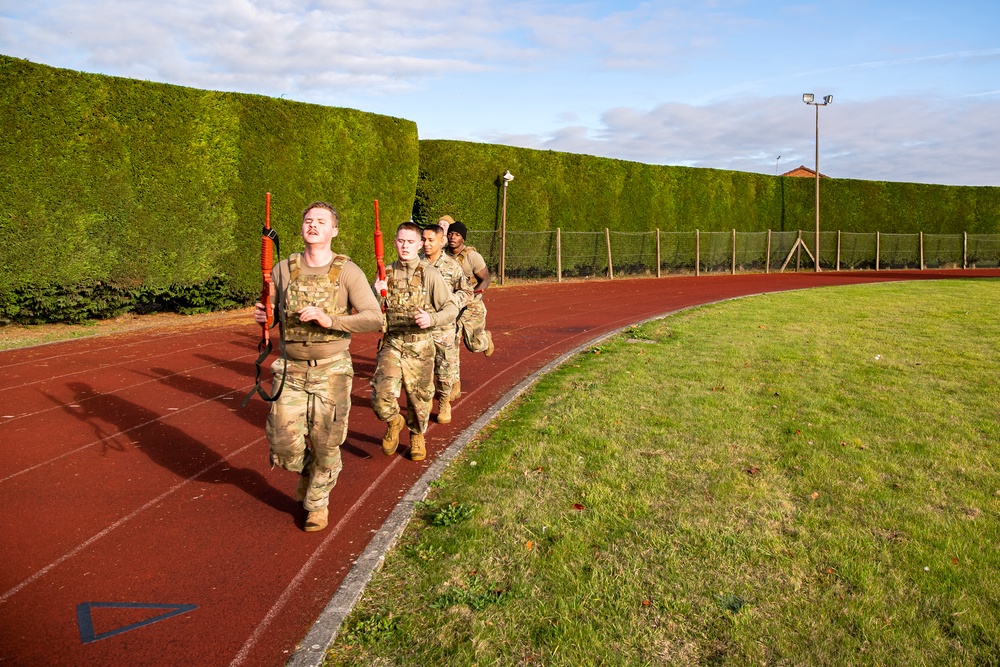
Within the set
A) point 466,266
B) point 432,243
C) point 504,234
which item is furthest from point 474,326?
point 504,234

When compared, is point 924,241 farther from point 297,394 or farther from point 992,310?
point 297,394

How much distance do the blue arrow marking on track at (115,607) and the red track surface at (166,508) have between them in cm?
2

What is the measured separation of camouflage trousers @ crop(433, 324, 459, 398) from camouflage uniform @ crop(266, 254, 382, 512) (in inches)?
80.4

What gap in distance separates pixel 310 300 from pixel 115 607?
1993 millimetres

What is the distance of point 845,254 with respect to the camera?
34062mm

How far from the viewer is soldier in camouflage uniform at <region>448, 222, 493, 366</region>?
27.4 ft

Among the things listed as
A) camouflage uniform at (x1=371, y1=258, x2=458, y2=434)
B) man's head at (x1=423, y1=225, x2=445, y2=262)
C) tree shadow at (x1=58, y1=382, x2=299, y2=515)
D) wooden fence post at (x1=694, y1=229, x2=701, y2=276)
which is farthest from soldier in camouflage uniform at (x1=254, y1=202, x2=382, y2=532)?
wooden fence post at (x1=694, y1=229, x2=701, y2=276)

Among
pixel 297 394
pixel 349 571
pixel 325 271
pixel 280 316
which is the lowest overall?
pixel 349 571

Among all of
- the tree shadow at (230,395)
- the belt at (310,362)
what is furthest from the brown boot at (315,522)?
the tree shadow at (230,395)

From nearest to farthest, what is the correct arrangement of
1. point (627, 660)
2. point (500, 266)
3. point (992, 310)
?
point (627, 660) < point (992, 310) < point (500, 266)

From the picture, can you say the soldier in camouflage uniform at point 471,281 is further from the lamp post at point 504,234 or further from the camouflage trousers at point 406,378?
the lamp post at point 504,234

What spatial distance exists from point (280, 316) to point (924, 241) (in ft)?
127

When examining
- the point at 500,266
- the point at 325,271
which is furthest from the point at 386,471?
the point at 500,266

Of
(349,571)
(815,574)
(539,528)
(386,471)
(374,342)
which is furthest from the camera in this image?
(374,342)
